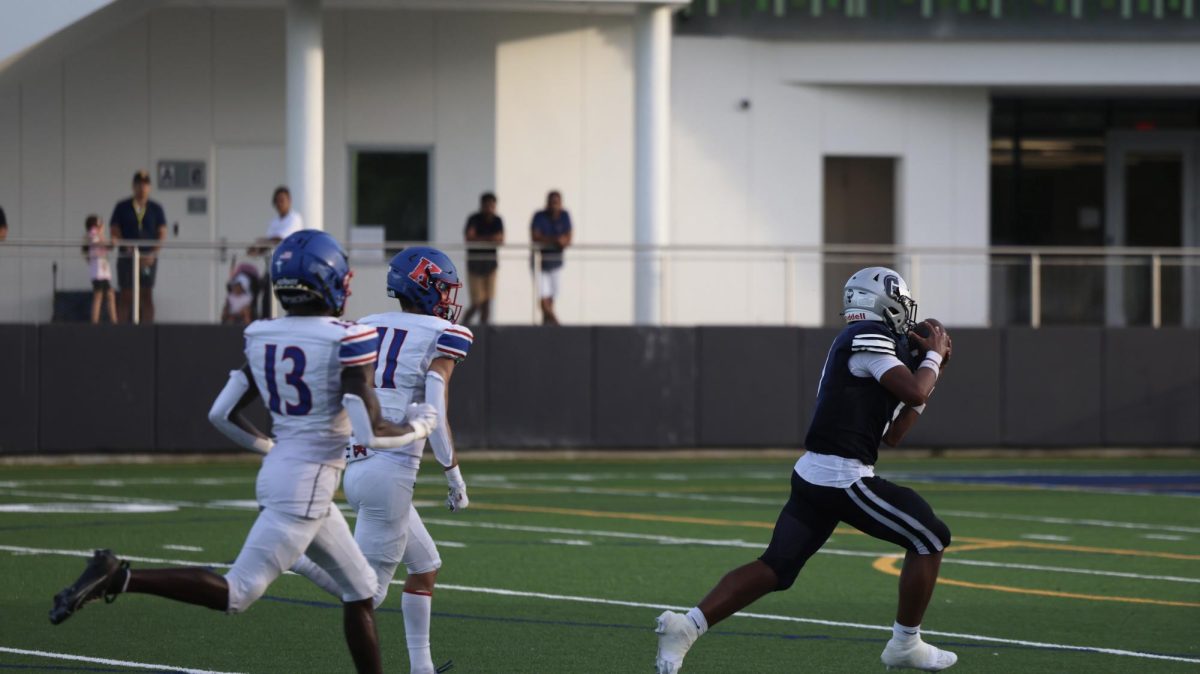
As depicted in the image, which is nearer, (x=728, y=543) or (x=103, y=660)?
(x=103, y=660)

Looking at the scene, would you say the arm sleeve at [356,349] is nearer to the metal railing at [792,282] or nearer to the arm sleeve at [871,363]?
the arm sleeve at [871,363]

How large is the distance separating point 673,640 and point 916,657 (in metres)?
1.14

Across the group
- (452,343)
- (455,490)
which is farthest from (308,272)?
(455,490)

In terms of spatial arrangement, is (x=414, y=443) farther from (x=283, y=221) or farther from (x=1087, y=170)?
(x=1087, y=170)

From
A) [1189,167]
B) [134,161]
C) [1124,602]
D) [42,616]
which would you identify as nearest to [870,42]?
[1189,167]

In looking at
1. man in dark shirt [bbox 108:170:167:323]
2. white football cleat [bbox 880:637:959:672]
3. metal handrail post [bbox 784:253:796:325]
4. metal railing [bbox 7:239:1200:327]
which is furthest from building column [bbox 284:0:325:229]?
white football cleat [bbox 880:637:959:672]

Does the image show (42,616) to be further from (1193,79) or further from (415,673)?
(1193,79)

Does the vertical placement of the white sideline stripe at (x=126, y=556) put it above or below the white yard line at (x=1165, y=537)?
above

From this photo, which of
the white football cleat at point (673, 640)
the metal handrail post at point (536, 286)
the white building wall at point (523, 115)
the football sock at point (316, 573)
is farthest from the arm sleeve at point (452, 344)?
the white building wall at point (523, 115)

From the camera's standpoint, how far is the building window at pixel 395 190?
25.8 meters

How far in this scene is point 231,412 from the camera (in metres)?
7.15

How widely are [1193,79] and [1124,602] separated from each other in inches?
688

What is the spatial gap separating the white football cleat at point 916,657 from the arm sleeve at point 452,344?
2363 millimetres

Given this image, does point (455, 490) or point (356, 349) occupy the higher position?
point (356, 349)
